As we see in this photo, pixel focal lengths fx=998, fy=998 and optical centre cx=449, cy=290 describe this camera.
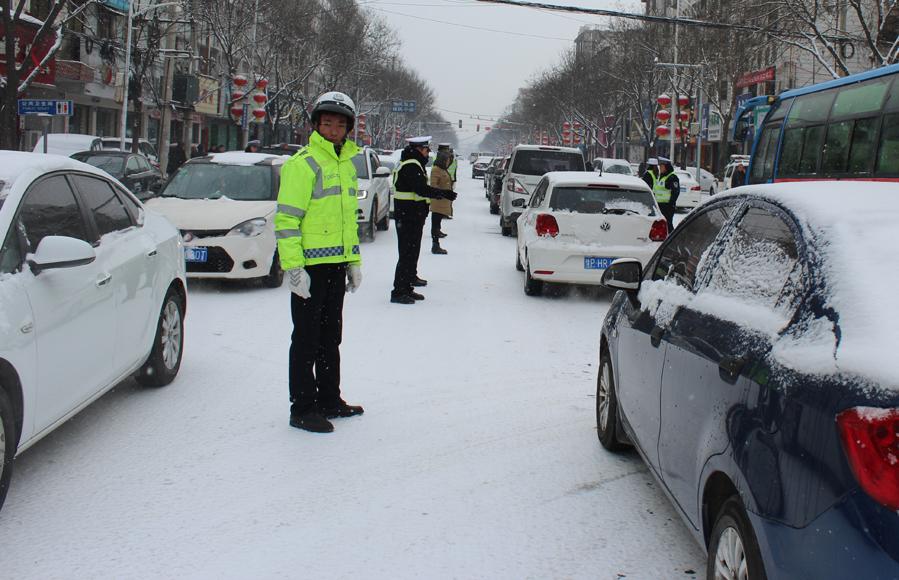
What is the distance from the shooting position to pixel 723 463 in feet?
9.77

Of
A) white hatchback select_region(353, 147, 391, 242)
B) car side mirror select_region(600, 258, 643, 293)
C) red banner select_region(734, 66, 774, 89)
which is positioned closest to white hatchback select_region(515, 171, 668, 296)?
white hatchback select_region(353, 147, 391, 242)

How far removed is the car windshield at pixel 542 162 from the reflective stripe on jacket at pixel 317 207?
573 inches

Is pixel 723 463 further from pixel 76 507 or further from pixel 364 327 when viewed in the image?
pixel 364 327

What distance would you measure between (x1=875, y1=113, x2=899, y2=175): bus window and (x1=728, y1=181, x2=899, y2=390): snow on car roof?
9.80 m

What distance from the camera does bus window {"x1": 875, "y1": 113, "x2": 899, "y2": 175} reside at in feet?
39.9

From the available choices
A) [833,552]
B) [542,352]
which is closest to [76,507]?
[833,552]

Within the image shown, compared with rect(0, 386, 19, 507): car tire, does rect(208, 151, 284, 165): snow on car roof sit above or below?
above

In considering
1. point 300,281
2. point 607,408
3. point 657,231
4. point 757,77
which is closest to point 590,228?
point 657,231

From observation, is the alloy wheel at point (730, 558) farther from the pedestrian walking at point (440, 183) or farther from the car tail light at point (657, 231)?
the pedestrian walking at point (440, 183)

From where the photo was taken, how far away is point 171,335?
6.76m

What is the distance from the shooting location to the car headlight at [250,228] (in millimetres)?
10852

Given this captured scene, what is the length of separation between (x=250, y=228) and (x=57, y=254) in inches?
257

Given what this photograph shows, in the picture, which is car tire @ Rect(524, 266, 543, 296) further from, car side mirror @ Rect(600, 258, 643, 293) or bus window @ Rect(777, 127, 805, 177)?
car side mirror @ Rect(600, 258, 643, 293)

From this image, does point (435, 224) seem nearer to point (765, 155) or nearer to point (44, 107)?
point (765, 155)
